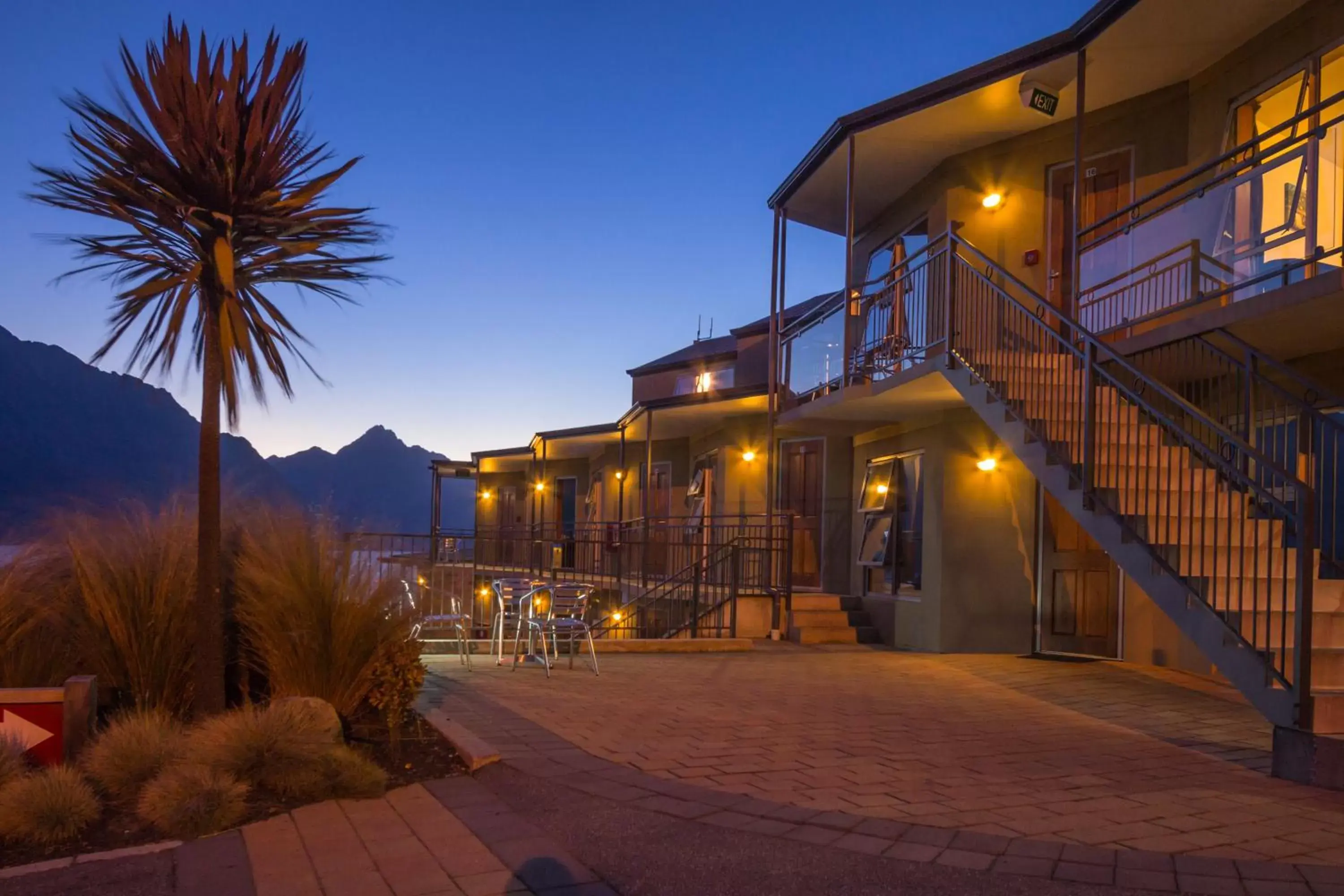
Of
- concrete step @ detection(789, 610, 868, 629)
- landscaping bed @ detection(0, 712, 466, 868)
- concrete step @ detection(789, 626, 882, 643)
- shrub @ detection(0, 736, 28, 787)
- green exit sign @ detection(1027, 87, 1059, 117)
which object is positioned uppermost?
green exit sign @ detection(1027, 87, 1059, 117)

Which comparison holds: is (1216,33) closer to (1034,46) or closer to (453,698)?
(1034,46)

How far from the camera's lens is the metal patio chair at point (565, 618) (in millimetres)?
8305

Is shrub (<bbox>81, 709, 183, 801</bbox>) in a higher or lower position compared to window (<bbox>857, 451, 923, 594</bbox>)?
lower

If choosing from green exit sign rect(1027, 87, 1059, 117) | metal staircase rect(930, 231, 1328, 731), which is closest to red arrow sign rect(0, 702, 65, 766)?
metal staircase rect(930, 231, 1328, 731)

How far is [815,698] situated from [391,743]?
3.24 meters

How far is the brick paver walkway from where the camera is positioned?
13.1 feet

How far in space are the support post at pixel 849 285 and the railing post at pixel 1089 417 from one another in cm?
403

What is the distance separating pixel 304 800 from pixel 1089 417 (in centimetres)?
572

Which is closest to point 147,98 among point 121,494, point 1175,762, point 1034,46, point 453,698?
point 121,494

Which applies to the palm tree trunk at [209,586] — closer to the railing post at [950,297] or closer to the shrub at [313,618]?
the shrub at [313,618]

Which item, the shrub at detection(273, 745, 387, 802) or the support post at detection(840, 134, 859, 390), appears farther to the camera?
the support post at detection(840, 134, 859, 390)

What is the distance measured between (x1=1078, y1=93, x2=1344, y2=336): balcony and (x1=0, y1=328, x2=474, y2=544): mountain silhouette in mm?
6599

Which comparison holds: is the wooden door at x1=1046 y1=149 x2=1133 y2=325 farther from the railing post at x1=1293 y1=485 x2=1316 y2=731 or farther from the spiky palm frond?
the spiky palm frond

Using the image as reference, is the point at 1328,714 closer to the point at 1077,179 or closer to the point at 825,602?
the point at 1077,179
